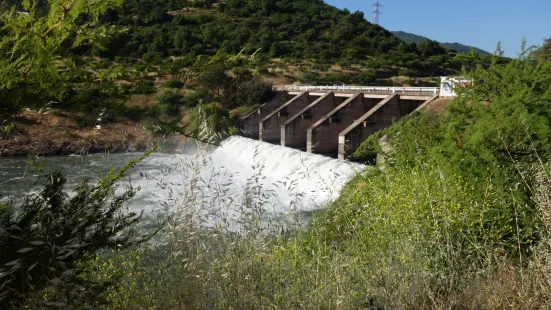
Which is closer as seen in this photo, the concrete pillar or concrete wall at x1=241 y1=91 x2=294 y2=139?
the concrete pillar

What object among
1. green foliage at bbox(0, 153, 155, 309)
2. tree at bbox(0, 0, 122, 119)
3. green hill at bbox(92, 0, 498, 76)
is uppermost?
green hill at bbox(92, 0, 498, 76)

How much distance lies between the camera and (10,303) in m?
2.72

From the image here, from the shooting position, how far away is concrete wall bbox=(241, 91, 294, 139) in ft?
108

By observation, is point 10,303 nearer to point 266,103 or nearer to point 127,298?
point 127,298

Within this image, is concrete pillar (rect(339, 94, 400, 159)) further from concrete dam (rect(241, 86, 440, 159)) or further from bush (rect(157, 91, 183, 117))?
bush (rect(157, 91, 183, 117))

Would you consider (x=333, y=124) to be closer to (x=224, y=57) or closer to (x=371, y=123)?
(x=371, y=123)

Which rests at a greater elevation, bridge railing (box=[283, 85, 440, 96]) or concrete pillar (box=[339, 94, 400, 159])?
bridge railing (box=[283, 85, 440, 96])

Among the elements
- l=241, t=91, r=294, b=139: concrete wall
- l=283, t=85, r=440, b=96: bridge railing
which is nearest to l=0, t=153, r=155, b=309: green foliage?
l=283, t=85, r=440, b=96: bridge railing

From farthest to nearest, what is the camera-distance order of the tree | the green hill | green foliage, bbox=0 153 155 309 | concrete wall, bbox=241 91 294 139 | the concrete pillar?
the green hill
concrete wall, bbox=241 91 294 139
the concrete pillar
green foliage, bbox=0 153 155 309
the tree

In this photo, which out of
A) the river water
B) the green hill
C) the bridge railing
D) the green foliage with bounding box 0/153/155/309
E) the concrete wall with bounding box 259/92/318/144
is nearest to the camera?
the green foliage with bounding box 0/153/155/309

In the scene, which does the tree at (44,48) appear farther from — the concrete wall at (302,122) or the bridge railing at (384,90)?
the concrete wall at (302,122)

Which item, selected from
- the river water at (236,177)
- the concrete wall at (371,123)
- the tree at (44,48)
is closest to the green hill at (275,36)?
the concrete wall at (371,123)

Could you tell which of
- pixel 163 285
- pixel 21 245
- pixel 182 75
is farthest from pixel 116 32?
pixel 163 285

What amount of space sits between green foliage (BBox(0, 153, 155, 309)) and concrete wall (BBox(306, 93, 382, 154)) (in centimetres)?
2208
